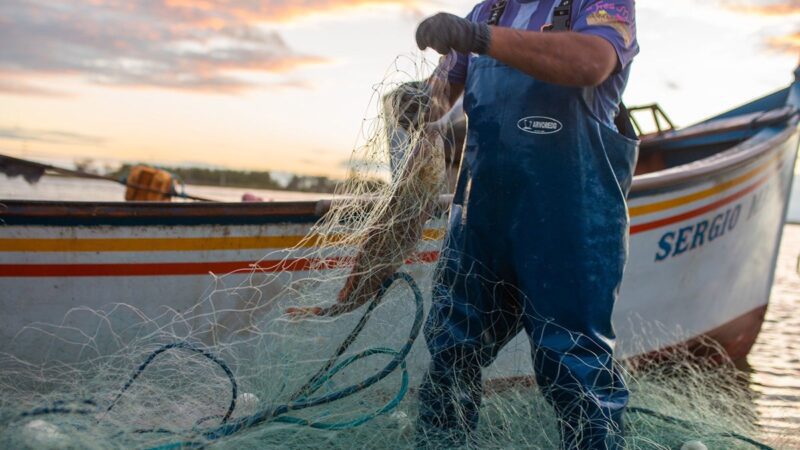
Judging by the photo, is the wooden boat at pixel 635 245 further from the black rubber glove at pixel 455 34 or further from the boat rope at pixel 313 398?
the black rubber glove at pixel 455 34

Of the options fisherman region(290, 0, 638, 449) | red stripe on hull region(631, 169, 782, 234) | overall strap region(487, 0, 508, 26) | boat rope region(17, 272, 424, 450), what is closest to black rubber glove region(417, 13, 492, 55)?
fisherman region(290, 0, 638, 449)

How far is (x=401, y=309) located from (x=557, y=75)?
1187 millimetres

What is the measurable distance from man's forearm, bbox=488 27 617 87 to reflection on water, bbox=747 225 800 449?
236 centimetres

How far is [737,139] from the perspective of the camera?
721cm

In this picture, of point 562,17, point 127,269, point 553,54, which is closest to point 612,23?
point 562,17

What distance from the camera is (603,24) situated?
216cm

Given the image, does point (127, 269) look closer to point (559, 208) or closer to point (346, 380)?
point (346, 380)

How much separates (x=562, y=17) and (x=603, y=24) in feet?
0.57

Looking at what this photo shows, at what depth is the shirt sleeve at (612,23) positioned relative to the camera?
7.04 feet

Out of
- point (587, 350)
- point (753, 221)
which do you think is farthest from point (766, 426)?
point (587, 350)

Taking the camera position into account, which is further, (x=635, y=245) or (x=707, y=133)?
(x=707, y=133)

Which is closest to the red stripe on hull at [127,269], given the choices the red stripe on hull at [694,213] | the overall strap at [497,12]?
the overall strap at [497,12]

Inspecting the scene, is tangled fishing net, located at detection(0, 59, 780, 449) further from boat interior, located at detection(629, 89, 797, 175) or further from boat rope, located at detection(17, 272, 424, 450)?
boat interior, located at detection(629, 89, 797, 175)

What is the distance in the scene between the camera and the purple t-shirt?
2.16 metres
